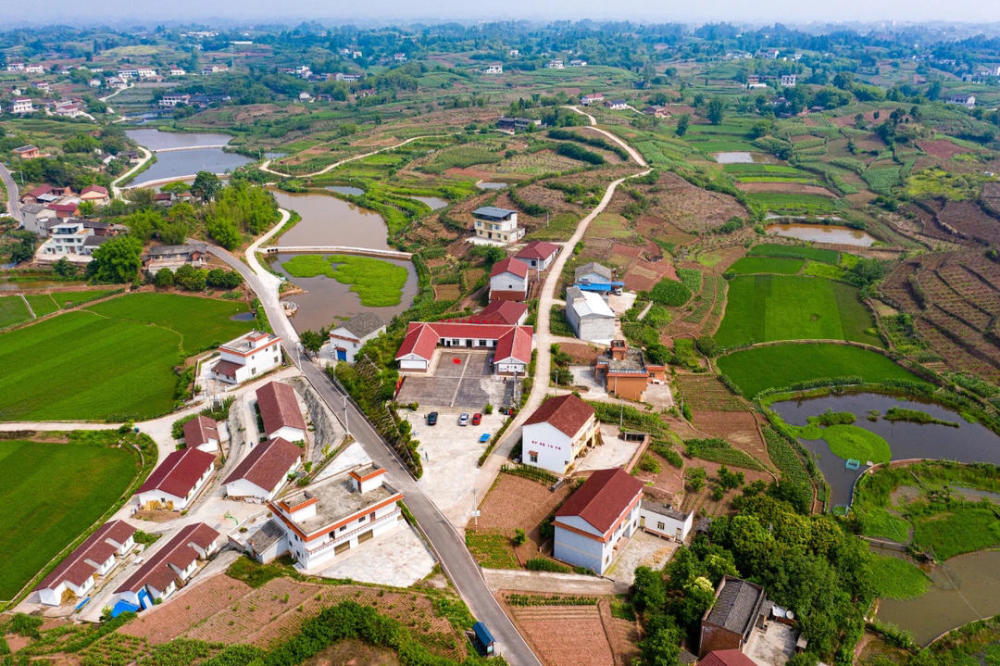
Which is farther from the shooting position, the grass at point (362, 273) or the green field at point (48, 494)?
the grass at point (362, 273)

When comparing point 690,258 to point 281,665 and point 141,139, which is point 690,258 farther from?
point 141,139

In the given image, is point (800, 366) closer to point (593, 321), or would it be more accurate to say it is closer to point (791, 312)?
point (791, 312)

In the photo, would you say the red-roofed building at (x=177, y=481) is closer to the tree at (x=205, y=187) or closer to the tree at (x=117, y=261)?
the tree at (x=117, y=261)

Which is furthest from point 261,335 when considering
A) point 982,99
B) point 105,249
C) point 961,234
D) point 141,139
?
point 982,99

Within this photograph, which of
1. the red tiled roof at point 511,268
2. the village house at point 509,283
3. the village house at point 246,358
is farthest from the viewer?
the red tiled roof at point 511,268

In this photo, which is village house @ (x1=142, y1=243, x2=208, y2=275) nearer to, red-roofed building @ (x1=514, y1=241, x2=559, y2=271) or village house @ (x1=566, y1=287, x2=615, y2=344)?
red-roofed building @ (x1=514, y1=241, x2=559, y2=271)

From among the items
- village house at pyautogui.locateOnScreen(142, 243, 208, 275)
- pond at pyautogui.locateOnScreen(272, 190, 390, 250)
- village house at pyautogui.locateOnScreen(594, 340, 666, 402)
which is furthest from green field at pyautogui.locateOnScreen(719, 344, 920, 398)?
village house at pyautogui.locateOnScreen(142, 243, 208, 275)

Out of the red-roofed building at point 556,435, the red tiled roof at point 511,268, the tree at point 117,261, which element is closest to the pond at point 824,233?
the red tiled roof at point 511,268
